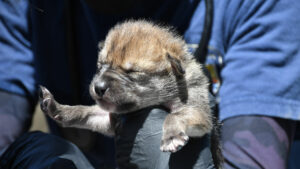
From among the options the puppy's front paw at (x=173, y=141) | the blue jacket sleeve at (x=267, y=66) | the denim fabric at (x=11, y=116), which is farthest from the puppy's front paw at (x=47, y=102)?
the blue jacket sleeve at (x=267, y=66)

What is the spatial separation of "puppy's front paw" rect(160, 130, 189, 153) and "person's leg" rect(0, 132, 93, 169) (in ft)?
1.67

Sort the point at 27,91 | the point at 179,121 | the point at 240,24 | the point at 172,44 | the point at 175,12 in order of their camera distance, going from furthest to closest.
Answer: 1. the point at 27,91
2. the point at 175,12
3. the point at 240,24
4. the point at 172,44
5. the point at 179,121

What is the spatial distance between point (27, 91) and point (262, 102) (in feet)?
5.45

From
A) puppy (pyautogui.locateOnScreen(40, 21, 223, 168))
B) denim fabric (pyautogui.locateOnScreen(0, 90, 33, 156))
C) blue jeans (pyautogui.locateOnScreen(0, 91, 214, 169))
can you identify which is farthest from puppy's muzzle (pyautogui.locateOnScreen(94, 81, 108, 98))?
denim fabric (pyautogui.locateOnScreen(0, 90, 33, 156))

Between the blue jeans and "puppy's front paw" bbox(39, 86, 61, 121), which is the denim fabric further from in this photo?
"puppy's front paw" bbox(39, 86, 61, 121)

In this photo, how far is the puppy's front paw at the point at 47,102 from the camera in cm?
143

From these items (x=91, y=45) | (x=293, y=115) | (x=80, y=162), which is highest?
(x=91, y=45)

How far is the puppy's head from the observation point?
1344mm

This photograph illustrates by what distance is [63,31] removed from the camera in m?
2.18

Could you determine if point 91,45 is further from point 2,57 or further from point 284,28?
point 284,28

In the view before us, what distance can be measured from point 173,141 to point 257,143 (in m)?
0.70

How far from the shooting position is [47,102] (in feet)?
4.75

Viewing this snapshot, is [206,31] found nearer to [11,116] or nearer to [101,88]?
[101,88]

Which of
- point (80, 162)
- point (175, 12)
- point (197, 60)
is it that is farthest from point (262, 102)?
point (80, 162)
